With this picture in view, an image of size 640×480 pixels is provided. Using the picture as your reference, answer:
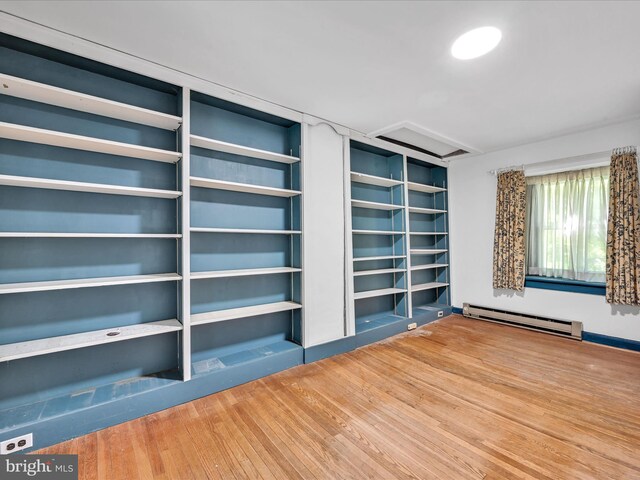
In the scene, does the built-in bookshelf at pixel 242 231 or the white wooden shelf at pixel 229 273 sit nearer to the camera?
the white wooden shelf at pixel 229 273

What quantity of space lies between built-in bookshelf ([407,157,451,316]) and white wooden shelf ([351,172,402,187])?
0.62m

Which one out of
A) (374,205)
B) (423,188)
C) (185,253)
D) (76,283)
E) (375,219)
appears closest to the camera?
(76,283)

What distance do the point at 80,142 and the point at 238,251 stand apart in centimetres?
140

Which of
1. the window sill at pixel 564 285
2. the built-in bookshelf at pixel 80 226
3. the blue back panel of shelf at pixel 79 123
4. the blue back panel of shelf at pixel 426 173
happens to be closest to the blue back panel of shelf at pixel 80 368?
the built-in bookshelf at pixel 80 226

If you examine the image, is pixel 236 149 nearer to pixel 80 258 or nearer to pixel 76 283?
pixel 80 258

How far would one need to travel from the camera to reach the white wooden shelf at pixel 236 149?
2.41m

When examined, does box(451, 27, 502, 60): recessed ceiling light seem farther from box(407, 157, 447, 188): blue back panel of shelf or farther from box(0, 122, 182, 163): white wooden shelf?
box(407, 157, 447, 188): blue back panel of shelf

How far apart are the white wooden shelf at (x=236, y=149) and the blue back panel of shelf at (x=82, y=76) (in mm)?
342

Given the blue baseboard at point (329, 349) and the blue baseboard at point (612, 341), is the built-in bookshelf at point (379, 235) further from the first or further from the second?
the blue baseboard at point (612, 341)

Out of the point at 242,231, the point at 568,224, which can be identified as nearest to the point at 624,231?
the point at 568,224

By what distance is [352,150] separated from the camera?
3814 mm

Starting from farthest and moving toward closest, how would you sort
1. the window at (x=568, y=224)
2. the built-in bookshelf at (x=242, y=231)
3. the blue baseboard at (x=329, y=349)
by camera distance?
the window at (x=568, y=224) → the blue baseboard at (x=329, y=349) → the built-in bookshelf at (x=242, y=231)

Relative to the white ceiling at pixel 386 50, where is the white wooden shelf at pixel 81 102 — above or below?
below

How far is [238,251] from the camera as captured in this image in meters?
2.78
